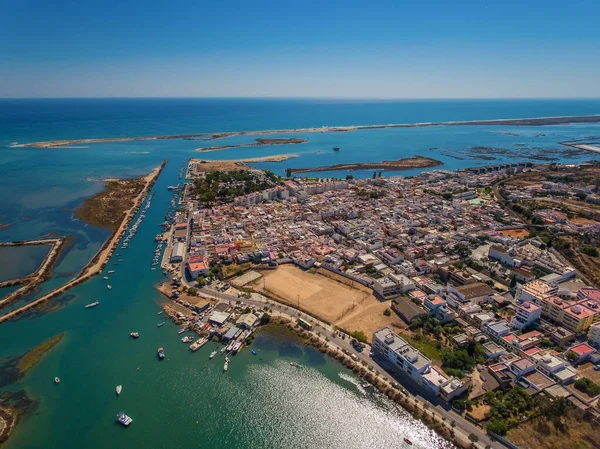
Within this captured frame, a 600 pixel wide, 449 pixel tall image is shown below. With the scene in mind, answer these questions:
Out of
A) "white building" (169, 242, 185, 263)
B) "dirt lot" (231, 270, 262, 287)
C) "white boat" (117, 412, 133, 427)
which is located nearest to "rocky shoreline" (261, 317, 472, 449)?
"dirt lot" (231, 270, 262, 287)

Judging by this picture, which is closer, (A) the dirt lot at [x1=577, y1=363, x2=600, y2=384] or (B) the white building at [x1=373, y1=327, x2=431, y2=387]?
(B) the white building at [x1=373, y1=327, x2=431, y2=387]

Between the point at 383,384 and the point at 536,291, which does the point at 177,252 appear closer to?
the point at 383,384

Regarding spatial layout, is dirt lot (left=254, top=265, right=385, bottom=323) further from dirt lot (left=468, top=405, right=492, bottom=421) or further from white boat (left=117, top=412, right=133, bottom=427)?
white boat (left=117, top=412, right=133, bottom=427)

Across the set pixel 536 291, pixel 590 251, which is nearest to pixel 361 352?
pixel 536 291

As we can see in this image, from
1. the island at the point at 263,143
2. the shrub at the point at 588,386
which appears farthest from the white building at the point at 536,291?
the island at the point at 263,143

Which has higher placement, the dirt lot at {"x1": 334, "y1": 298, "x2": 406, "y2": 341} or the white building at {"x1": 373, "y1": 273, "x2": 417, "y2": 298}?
the white building at {"x1": 373, "y1": 273, "x2": 417, "y2": 298}
